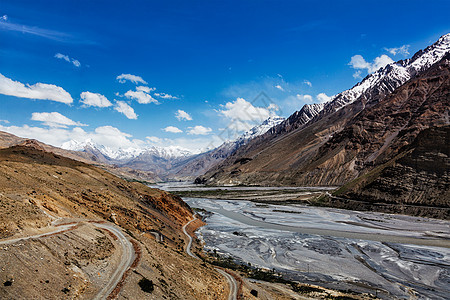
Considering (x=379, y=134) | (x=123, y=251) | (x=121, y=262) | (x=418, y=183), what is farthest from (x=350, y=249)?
(x=379, y=134)

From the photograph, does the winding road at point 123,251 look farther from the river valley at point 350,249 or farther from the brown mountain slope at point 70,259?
the river valley at point 350,249

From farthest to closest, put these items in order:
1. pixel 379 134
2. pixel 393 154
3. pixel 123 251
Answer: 1. pixel 379 134
2. pixel 393 154
3. pixel 123 251

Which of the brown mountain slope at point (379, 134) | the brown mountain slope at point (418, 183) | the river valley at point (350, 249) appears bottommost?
the river valley at point (350, 249)

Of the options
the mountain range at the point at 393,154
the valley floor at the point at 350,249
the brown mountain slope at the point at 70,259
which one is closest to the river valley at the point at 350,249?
the valley floor at the point at 350,249

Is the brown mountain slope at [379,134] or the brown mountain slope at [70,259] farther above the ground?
the brown mountain slope at [379,134]

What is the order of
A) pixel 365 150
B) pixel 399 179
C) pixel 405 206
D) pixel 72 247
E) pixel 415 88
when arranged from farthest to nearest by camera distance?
pixel 415 88, pixel 365 150, pixel 399 179, pixel 405 206, pixel 72 247

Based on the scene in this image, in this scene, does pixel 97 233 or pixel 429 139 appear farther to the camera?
pixel 429 139

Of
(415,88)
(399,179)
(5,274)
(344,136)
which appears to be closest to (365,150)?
(344,136)

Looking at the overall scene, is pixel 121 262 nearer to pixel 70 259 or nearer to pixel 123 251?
pixel 123 251

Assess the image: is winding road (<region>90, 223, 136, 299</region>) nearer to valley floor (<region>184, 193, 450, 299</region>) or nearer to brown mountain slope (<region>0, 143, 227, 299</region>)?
brown mountain slope (<region>0, 143, 227, 299</region>)

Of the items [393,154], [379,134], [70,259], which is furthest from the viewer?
[379,134]

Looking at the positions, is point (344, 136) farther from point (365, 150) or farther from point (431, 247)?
point (431, 247)
